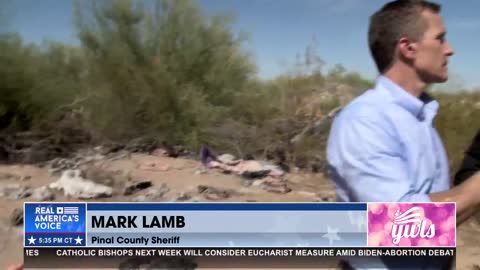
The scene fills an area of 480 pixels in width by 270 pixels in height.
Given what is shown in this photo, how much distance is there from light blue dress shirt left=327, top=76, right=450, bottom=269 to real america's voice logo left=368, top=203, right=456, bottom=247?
0.08 m

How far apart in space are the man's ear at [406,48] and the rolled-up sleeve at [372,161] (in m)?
0.20

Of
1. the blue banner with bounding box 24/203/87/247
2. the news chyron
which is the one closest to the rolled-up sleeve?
the news chyron

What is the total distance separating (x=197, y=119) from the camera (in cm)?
695

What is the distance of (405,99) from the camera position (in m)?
1.64

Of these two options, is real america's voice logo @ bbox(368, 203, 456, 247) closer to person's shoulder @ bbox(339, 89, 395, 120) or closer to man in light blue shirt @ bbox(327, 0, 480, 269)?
man in light blue shirt @ bbox(327, 0, 480, 269)

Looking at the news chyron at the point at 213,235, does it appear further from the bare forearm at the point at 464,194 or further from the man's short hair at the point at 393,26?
the man's short hair at the point at 393,26

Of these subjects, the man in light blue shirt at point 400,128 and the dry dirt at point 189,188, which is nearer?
the man in light blue shirt at point 400,128

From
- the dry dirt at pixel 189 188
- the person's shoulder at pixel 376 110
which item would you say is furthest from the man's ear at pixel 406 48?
the dry dirt at pixel 189 188

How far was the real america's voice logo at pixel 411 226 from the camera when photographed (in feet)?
5.57

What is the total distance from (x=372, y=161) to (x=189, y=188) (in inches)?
149

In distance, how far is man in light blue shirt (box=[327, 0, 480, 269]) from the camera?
60.8 inches

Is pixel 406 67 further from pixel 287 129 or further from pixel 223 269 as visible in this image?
pixel 287 129

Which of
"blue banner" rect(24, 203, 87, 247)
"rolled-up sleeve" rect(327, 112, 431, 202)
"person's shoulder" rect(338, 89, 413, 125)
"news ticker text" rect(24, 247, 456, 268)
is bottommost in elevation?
"news ticker text" rect(24, 247, 456, 268)

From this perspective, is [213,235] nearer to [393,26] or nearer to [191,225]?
[191,225]
